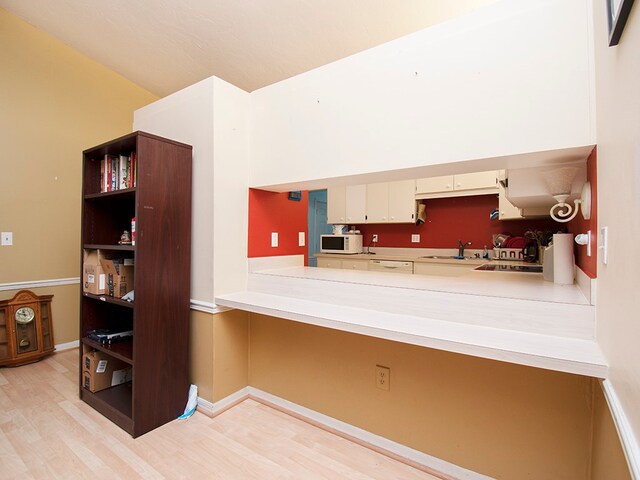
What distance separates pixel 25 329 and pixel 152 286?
79.2 inches

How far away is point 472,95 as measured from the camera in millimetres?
1368

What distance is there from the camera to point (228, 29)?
269 cm

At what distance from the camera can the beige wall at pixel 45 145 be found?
9.46 ft

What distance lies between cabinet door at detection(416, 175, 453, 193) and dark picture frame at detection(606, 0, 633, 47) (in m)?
3.15

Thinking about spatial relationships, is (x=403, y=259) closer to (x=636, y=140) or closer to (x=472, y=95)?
(x=472, y=95)

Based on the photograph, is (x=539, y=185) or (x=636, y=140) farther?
(x=539, y=185)

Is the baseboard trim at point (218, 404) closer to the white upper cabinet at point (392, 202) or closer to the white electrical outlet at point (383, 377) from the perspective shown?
the white electrical outlet at point (383, 377)

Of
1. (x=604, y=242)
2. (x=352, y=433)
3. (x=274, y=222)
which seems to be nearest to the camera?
(x=604, y=242)

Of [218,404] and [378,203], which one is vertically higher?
[378,203]

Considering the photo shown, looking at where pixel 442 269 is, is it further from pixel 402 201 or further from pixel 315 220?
pixel 315 220

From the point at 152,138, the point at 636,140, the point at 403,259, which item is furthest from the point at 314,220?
the point at 636,140

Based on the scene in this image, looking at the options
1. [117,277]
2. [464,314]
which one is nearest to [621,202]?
[464,314]

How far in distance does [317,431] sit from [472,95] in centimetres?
201

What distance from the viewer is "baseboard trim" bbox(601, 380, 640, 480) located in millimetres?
599
